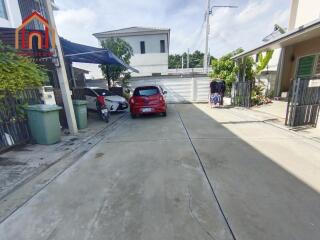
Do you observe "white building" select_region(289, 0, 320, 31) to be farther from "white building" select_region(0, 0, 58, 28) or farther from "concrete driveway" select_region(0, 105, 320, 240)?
"white building" select_region(0, 0, 58, 28)

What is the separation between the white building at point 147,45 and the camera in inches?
831

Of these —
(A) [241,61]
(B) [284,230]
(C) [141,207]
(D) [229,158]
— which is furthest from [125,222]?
(A) [241,61]

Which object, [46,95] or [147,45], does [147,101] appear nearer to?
[46,95]

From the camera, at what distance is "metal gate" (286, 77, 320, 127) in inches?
214

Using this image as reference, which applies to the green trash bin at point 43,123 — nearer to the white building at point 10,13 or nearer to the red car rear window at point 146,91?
the red car rear window at point 146,91

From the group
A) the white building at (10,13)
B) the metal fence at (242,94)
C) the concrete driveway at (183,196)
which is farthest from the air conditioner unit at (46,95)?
the metal fence at (242,94)

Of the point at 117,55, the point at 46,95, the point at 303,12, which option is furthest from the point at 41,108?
the point at 303,12

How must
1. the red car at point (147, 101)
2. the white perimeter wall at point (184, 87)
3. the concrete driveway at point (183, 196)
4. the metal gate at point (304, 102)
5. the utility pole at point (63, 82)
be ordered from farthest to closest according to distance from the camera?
1. the white perimeter wall at point (184, 87)
2. the red car at point (147, 101)
3. the metal gate at point (304, 102)
4. the utility pole at point (63, 82)
5. the concrete driveway at point (183, 196)

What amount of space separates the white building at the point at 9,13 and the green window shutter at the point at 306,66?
1566 centimetres

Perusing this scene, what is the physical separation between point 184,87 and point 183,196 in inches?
476

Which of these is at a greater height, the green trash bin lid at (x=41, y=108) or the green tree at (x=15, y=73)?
the green tree at (x=15, y=73)

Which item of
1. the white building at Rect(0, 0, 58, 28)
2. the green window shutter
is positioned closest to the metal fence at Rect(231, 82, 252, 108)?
the green window shutter

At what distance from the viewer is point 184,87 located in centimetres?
1406

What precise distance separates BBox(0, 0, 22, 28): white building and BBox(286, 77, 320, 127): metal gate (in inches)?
511
